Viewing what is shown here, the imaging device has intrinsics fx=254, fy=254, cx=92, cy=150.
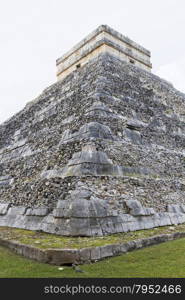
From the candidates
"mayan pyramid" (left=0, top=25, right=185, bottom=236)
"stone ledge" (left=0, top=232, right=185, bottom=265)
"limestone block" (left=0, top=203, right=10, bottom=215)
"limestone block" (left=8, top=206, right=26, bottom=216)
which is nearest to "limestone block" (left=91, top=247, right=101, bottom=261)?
"stone ledge" (left=0, top=232, right=185, bottom=265)

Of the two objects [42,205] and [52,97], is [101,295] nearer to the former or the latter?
[42,205]

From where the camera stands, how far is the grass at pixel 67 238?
4425 millimetres

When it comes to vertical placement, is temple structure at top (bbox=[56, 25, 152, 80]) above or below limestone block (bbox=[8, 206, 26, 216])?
above

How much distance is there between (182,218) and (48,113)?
6420mm

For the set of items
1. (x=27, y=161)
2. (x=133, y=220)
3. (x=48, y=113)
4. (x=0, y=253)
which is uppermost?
(x=48, y=113)

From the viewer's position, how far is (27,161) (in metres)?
9.06

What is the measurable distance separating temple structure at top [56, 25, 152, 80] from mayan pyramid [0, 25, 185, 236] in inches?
2.9

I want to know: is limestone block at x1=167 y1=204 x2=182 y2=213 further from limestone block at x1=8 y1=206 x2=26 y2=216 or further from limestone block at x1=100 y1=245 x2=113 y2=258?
limestone block at x1=8 y1=206 x2=26 y2=216

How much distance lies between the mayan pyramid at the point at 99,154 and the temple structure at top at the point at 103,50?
0.24ft

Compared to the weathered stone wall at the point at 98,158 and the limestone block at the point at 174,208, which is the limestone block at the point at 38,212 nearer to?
the weathered stone wall at the point at 98,158

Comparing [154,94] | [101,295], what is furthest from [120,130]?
[101,295]

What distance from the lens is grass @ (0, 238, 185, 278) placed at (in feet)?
11.9

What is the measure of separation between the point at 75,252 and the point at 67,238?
860 mm

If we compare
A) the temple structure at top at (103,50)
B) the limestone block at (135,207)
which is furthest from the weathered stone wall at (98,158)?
the temple structure at top at (103,50)
